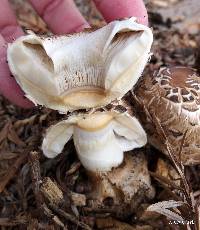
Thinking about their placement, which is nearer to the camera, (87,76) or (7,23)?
(87,76)

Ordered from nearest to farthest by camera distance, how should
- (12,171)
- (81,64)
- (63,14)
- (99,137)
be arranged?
(81,64) < (99,137) < (12,171) < (63,14)

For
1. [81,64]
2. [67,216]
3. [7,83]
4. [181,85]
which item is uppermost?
[81,64]

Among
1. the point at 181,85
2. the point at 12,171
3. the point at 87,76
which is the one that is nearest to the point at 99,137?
the point at 87,76

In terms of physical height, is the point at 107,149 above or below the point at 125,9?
below

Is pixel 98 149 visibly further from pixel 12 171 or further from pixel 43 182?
pixel 12 171

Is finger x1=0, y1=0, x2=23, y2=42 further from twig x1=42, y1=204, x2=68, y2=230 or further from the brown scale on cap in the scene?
twig x1=42, y1=204, x2=68, y2=230
